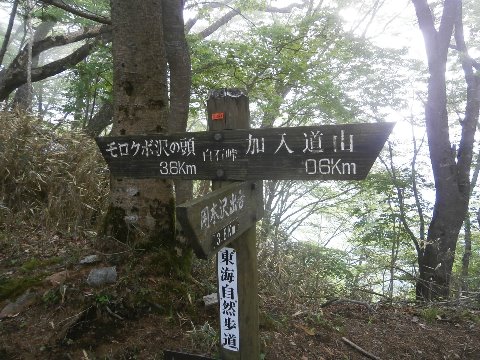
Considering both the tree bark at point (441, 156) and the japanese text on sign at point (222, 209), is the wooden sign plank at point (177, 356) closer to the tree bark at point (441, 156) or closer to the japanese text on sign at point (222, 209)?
the japanese text on sign at point (222, 209)

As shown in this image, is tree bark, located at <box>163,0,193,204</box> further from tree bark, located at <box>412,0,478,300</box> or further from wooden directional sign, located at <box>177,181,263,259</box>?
tree bark, located at <box>412,0,478,300</box>

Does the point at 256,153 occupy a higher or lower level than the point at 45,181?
higher

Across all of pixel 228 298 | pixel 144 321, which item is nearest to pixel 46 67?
pixel 144 321

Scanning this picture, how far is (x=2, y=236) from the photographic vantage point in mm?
4047

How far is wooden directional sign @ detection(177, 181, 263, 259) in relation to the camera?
4.46 feet

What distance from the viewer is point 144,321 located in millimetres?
2738

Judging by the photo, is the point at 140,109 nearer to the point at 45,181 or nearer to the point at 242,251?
the point at 242,251

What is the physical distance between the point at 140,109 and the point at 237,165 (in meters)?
1.62

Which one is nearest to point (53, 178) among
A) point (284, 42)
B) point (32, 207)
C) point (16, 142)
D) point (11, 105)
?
point (32, 207)

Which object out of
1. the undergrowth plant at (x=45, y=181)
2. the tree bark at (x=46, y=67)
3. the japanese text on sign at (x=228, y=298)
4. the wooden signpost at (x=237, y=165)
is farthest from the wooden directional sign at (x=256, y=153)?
the tree bark at (x=46, y=67)

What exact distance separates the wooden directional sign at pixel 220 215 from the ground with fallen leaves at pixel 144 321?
1238 mm

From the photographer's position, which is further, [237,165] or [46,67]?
[46,67]

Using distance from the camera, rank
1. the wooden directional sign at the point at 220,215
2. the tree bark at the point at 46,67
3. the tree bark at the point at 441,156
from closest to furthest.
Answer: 1. the wooden directional sign at the point at 220,215
2. the tree bark at the point at 441,156
3. the tree bark at the point at 46,67

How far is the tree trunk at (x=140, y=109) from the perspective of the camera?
315 centimetres
